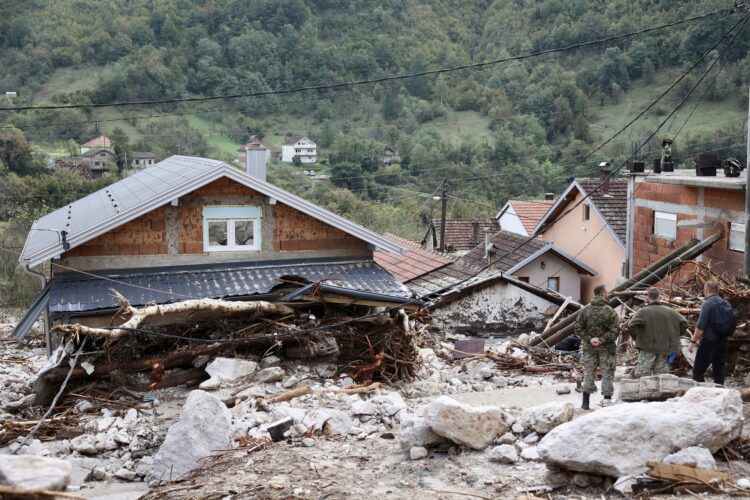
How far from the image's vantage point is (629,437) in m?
6.93

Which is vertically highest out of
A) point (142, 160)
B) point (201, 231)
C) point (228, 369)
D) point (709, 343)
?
point (142, 160)

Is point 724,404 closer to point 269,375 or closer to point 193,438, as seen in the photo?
point 193,438

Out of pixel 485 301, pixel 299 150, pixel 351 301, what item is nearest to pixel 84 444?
pixel 351 301

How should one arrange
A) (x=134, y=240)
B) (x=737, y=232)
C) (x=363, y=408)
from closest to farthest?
(x=363, y=408) → (x=134, y=240) → (x=737, y=232)

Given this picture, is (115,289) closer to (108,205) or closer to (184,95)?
(108,205)

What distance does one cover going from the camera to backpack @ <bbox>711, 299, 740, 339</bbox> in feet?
32.7

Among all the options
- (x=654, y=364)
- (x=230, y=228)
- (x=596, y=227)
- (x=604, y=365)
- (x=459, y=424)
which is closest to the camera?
(x=459, y=424)

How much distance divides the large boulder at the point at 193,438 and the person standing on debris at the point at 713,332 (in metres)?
6.08

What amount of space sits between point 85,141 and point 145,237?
55.8 meters

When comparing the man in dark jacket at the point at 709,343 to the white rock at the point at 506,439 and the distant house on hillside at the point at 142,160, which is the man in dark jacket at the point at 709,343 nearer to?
the white rock at the point at 506,439

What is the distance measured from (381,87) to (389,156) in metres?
20.7

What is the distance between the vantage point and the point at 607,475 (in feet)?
22.8

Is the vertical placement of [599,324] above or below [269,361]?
above

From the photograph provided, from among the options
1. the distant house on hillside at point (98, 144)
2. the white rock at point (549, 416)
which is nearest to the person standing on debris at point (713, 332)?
the white rock at point (549, 416)
